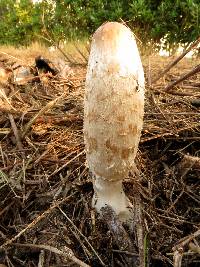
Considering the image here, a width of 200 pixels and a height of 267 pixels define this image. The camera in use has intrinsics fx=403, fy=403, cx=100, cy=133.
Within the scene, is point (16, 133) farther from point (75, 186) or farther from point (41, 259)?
point (41, 259)

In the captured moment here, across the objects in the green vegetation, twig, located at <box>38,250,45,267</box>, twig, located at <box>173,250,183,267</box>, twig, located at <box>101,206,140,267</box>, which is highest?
the green vegetation

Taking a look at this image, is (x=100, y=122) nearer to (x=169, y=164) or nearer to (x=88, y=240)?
(x=88, y=240)

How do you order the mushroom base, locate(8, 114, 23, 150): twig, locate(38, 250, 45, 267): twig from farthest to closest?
1. locate(8, 114, 23, 150): twig
2. the mushroom base
3. locate(38, 250, 45, 267): twig

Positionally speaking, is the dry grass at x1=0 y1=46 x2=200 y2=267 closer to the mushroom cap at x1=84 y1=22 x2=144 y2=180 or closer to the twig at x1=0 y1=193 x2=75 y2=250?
the twig at x1=0 y1=193 x2=75 y2=250

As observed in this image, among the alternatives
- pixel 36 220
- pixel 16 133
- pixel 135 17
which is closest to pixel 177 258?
pixel 36 220

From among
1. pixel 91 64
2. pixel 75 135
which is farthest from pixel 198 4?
pixel 91 64

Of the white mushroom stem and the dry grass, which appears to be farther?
the dry grass

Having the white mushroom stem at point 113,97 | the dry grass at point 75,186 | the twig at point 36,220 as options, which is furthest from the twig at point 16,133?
the white mushroom stem at point 113,97

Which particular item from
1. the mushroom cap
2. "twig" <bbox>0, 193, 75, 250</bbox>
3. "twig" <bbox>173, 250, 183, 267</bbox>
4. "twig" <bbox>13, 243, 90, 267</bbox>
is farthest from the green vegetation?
"twig" <bbox>173, 250, 183, 267</bbox>
